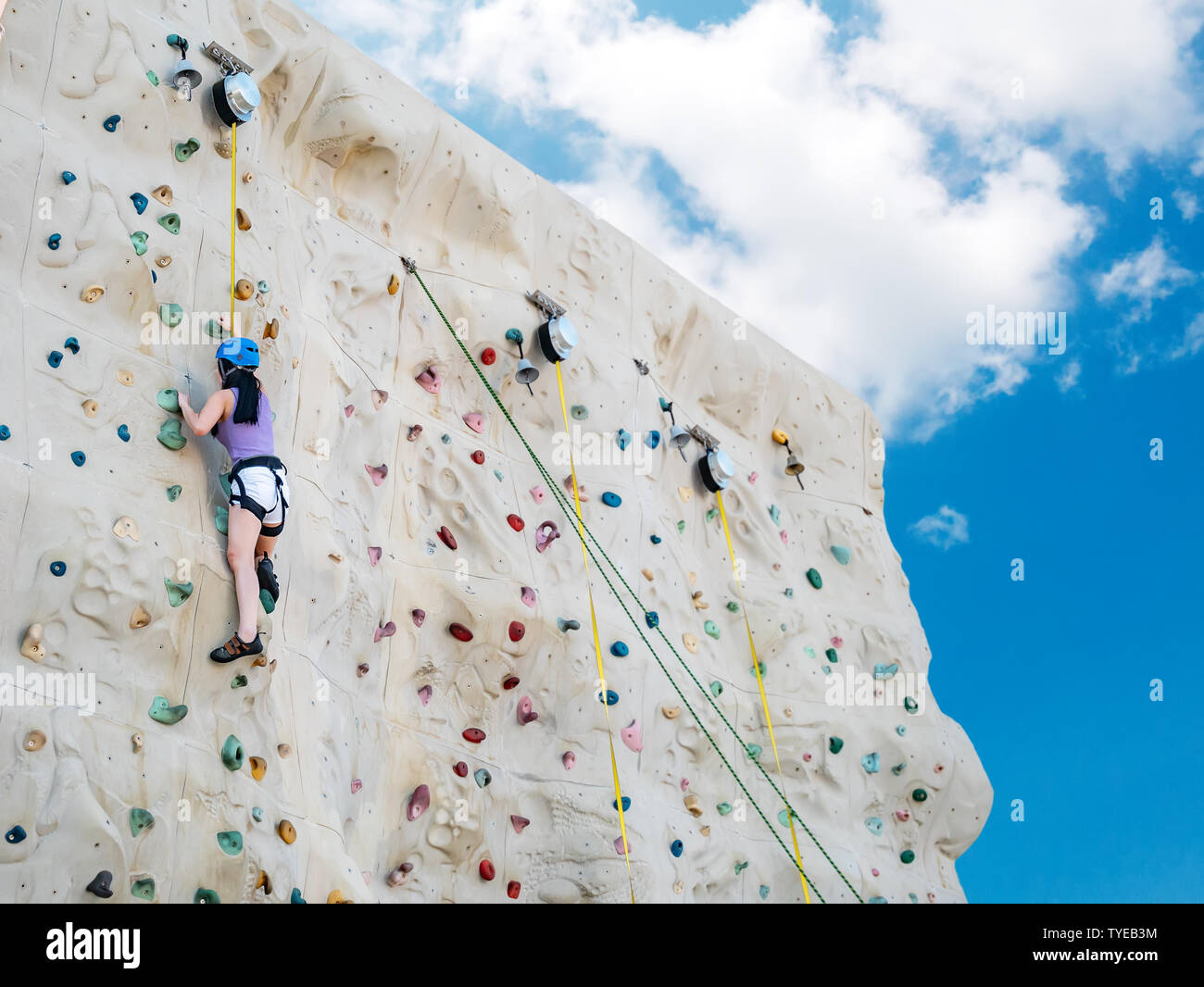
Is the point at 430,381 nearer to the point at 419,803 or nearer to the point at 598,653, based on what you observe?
the point at 598,653

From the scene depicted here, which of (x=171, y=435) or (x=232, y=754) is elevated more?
(x=171, y=435)

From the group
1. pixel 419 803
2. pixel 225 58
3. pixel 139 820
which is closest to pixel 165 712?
pixel 139 820

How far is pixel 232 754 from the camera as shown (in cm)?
407

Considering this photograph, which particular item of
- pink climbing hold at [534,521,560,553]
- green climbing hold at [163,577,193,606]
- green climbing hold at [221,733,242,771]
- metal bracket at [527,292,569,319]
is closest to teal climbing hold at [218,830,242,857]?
green climbing hold at [221,733,242,771]

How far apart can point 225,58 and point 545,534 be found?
2.22 metres

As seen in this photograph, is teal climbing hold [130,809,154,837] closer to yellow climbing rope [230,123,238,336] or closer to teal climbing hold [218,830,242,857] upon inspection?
teal climbing hold [218,830,242,857]

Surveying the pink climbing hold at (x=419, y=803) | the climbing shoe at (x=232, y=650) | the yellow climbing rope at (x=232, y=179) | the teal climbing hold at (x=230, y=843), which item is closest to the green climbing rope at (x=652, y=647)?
the yellow climbing rope at (x=232, y=179)

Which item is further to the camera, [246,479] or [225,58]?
[225,58]

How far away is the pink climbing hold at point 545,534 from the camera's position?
581 cm

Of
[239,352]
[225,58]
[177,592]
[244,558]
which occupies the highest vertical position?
[225,58]

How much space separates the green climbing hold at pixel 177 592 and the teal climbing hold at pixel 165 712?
0.28 metres
